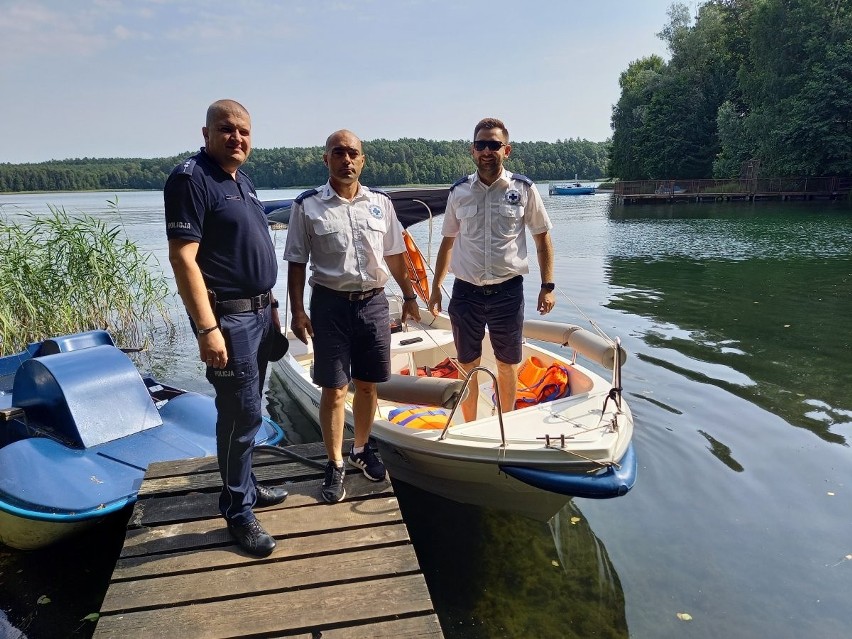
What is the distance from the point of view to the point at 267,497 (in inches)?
123

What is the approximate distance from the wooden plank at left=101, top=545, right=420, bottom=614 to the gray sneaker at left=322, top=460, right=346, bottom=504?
1.46 feet

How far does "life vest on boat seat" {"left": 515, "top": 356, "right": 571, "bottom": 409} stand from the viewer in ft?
15.4

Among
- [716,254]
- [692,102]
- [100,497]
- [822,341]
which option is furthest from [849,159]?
[100,497]

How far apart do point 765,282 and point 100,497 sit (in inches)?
530

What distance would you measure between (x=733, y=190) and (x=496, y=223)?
1586 inches

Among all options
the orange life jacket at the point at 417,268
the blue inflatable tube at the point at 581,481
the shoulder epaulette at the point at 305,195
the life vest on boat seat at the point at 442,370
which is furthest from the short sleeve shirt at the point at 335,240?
the orange life jacket at the point at 417,268

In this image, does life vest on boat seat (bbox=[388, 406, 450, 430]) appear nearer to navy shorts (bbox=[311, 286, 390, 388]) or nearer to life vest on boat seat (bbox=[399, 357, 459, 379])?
life vest on boat seat (bbox=[399, 357, 459, 379])

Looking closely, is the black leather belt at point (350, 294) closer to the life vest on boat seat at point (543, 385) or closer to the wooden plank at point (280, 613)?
the wooden plank at point (280, 613)

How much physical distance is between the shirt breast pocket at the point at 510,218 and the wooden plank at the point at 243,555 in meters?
1.99

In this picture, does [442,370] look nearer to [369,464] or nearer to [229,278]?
[369,464]

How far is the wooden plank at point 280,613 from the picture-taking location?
232 cm

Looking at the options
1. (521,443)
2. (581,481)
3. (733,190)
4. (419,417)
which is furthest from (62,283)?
(733,190)

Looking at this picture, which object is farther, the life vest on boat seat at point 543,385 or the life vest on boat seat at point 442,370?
the life vest on boat seat at point 442,370

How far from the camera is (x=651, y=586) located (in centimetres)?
362
